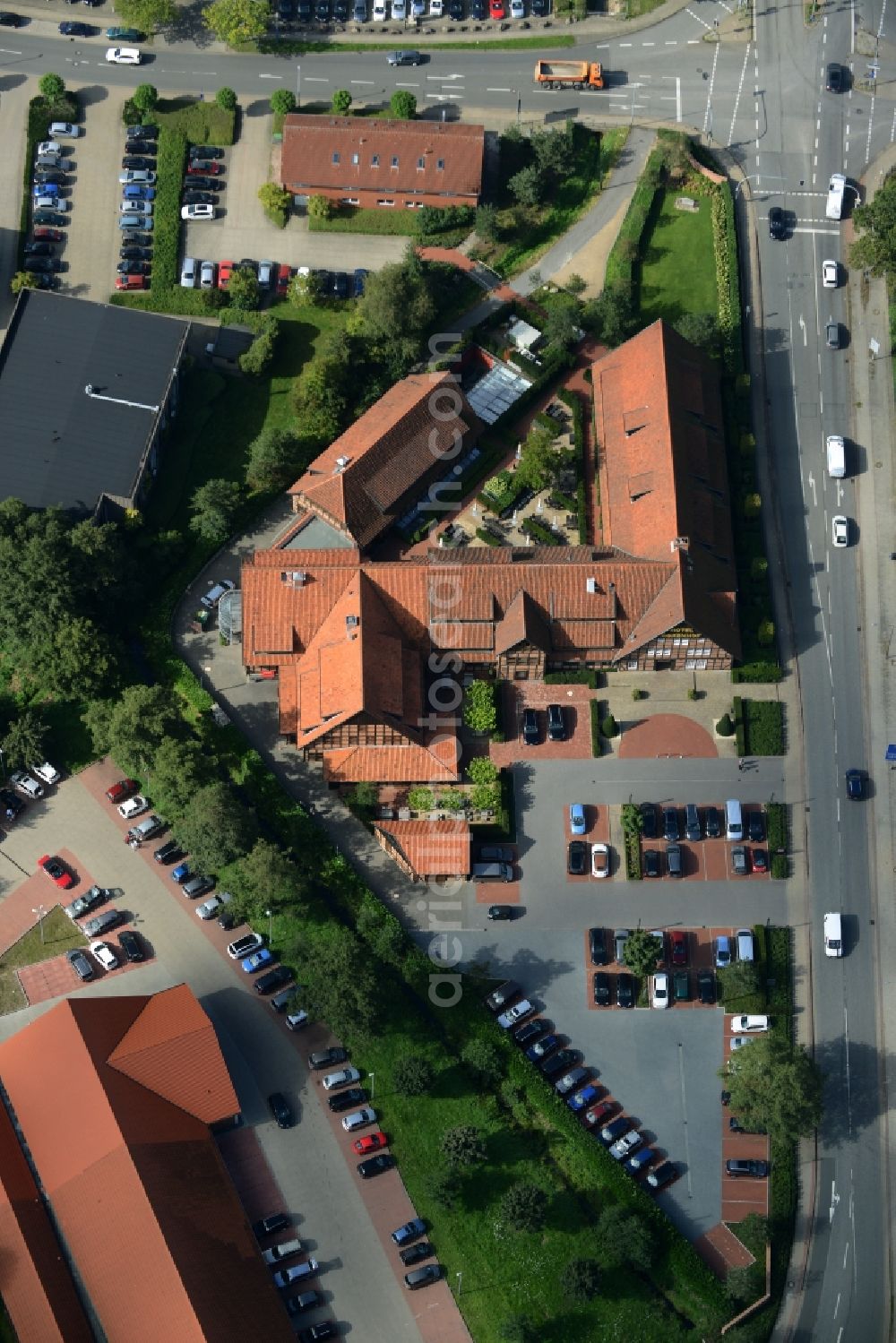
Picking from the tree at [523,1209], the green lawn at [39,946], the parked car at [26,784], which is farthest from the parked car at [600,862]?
the parked car at [26,784]

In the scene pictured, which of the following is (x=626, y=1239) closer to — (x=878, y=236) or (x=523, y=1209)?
(x=523, y=1209)

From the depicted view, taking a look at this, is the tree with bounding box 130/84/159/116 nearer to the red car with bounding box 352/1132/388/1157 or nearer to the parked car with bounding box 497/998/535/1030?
the parked car with bounding box 497/998/535/1030

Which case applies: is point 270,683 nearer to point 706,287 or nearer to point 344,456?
point 344,456

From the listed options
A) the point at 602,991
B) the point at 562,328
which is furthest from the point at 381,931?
the point at 562,328

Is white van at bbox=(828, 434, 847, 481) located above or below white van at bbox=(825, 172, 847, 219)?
below

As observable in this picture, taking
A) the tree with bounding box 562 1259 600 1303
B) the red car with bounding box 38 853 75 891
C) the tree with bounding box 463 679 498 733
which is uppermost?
the tree with bounding box 463 679 498 733

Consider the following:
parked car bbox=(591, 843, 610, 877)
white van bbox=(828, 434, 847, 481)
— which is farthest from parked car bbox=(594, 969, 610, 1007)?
white van bbox=(828, 434, 847, 481)

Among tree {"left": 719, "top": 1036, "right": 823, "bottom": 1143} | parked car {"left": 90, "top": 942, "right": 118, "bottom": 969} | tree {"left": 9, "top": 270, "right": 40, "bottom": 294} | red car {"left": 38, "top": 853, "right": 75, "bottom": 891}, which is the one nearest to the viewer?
tree {"left": 719, "top": 1036, "right": 823, "bottom": 1143}
